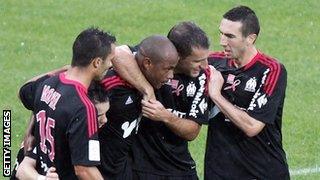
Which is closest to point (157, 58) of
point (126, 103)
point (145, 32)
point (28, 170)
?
point (126, 103)

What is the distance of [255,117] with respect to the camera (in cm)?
833

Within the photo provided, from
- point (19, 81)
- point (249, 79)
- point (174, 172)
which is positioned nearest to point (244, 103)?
point (249, 79)

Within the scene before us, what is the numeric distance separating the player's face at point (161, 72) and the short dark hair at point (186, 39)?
0.84 ft

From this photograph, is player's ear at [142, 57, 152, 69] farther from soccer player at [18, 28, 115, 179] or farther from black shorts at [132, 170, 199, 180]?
black shorts at [132, 170, 199, 180]

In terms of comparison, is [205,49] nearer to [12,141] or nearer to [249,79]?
[249,79]

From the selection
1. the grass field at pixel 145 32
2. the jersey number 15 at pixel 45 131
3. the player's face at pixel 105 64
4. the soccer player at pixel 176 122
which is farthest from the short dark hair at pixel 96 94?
the grass field at pixel 145 32

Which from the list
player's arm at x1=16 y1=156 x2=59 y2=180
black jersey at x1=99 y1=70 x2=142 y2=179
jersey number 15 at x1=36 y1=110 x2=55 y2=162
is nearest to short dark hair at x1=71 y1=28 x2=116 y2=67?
jersey number 15 at x1=36 y1=110 x2=55 y2=162

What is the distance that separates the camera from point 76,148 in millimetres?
6926

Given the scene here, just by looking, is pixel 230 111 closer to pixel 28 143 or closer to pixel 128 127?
pixel 128 127

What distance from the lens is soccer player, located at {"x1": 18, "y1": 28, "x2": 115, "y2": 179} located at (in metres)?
6.92

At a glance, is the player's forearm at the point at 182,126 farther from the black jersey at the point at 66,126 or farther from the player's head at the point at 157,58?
the black jersey at the point at 66,126

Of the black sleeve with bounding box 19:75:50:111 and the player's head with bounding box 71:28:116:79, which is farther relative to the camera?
the black sleeve with bounding box 19:75:50:111

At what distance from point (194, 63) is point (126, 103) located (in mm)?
622

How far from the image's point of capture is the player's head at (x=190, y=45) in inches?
305
